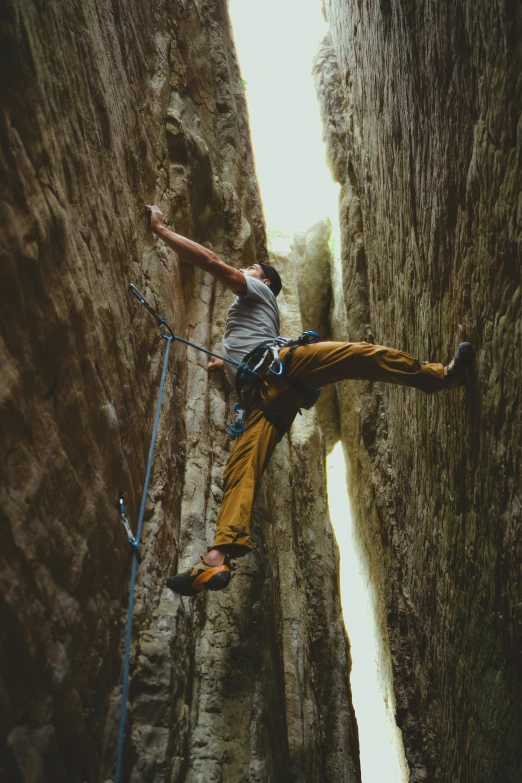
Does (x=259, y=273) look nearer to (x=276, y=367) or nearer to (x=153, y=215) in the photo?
(x=153, y=215)

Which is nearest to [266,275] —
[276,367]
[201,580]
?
[276,367]

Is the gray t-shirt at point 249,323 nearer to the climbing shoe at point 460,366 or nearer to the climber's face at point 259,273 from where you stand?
the climber's face at point 259,273

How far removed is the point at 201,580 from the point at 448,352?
2.24 meters

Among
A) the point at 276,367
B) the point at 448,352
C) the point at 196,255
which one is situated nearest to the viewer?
the point at 448,352

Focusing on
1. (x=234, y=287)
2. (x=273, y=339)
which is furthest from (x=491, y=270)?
(x=234, y=287)

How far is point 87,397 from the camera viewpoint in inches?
121

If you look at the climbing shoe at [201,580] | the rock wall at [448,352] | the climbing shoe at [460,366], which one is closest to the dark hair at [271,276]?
the rock wall at [448,352]

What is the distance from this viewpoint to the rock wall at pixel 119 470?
2.42m

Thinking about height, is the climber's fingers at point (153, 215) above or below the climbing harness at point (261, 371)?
above

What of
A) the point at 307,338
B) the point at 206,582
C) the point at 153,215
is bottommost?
the point at 206,582

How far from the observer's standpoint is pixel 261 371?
15.1 ft

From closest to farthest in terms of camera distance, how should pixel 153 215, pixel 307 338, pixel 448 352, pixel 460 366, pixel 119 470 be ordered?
pixel 119 470
pixel 460 366
pixel 448 352
pixel 307 338
pixel 153 215

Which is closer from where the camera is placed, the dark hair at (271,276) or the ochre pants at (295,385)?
the ochre pants at (295,385)

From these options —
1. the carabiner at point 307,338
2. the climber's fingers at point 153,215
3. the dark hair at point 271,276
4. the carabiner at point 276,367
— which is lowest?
the carabiner at point 276,367
